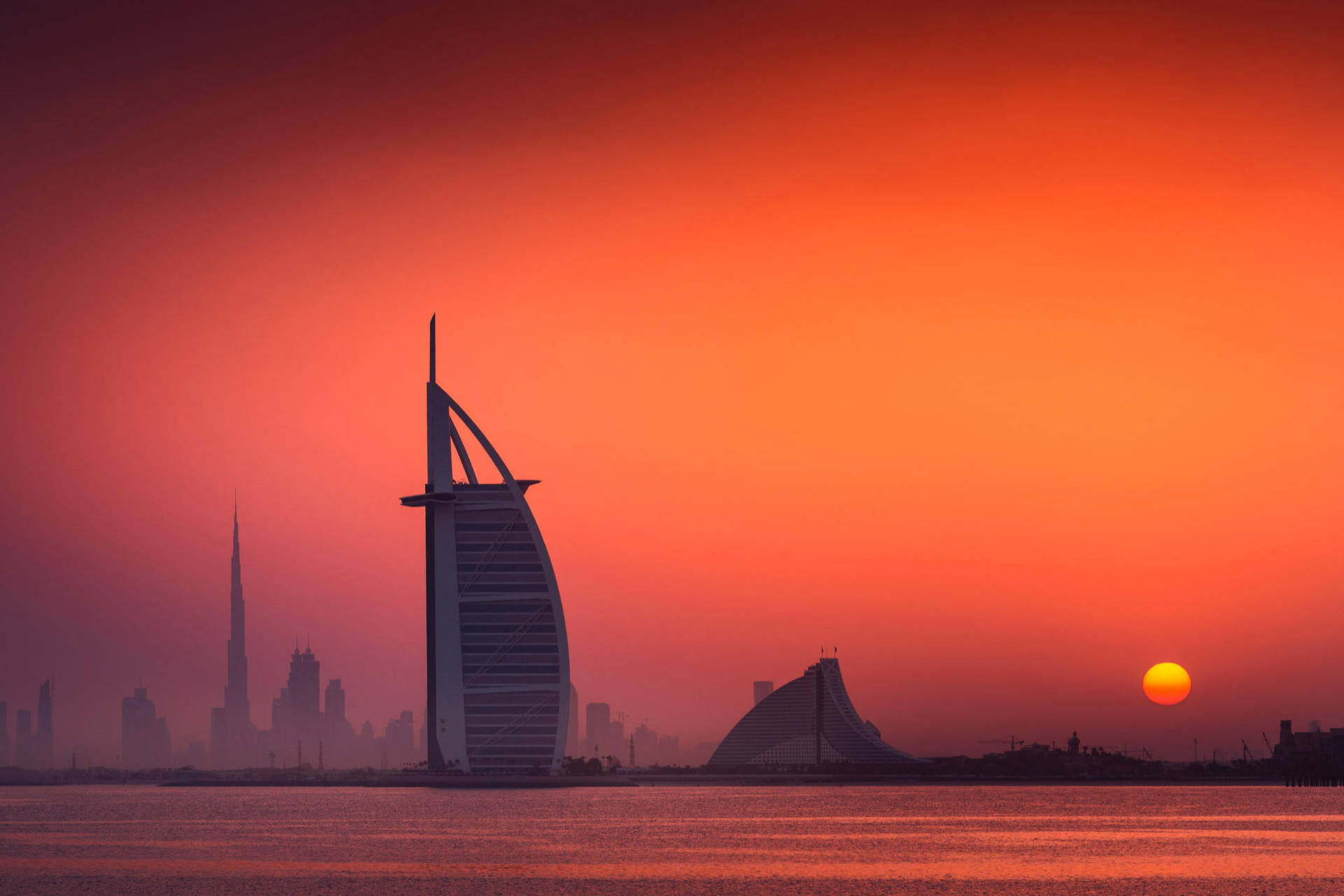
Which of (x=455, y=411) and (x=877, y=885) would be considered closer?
(x=877, y=885)

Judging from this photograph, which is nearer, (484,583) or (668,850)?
(668,850)

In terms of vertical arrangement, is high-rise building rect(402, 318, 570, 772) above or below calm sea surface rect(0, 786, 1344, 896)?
above

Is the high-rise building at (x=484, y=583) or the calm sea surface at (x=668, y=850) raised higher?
the high-rise building at (x=484, y=583)

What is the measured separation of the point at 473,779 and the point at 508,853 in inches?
4153

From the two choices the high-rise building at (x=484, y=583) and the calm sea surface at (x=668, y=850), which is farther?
the high-rise building at (x=484, y=583)

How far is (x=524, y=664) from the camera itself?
19875 centimetres

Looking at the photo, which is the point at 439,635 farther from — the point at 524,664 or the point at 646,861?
the point at 646,861

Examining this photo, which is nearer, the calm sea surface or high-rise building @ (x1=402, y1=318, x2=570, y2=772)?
the calm sea surface

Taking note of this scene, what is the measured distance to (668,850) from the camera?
99188 millimetres

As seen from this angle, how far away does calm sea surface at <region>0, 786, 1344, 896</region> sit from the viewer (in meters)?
79.2

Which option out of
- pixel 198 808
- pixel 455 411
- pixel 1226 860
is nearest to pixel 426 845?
pixel 1226 860

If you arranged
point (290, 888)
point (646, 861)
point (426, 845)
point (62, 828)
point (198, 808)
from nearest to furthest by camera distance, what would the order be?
1. point (290, 888)
2. point (646, 861)
3. point (426, 845)
4. point (62, 828)
5. point (198, 808)

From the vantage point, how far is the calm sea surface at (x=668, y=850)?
79.2 m

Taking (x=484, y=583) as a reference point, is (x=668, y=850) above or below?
below
